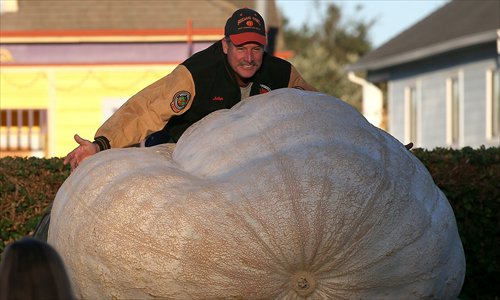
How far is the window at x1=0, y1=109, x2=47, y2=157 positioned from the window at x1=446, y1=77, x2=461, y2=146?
10150 mm

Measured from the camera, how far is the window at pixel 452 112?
29750 millimetres

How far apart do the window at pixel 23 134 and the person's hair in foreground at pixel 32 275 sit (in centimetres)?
2077

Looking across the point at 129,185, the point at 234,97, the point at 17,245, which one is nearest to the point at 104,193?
the point at 129,185

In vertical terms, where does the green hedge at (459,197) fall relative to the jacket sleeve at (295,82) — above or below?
below

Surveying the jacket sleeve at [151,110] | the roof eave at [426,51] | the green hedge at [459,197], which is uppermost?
the roof eave at [426,51]

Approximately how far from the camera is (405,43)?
109 ft

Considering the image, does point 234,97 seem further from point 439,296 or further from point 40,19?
point 40,19

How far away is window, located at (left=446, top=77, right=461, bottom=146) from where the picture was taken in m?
29.8

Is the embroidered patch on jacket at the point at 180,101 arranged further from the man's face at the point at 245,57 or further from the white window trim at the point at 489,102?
the white window trim at the point at 489,102

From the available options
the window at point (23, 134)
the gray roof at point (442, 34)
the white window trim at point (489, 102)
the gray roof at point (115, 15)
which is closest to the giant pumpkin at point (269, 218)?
the gray roof at point (115, 15)

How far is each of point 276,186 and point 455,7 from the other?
91.7 ft

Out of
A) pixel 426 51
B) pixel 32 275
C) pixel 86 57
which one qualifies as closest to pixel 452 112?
pixel 426 51

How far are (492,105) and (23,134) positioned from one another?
10167 mm

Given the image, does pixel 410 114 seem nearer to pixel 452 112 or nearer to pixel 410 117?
pixel 410 117
